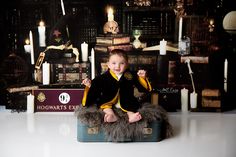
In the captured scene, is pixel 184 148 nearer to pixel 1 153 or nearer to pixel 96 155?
pixel 96 155

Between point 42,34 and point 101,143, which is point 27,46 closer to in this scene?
point 42,34

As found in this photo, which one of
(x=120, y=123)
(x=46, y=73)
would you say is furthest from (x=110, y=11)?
(x=120, y=123)

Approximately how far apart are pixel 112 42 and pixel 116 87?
27.5 inches

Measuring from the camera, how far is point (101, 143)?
204cm

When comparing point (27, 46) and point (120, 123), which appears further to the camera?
point (27, 46)

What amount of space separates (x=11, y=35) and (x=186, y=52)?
119 cm

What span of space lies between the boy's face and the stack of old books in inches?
26.1

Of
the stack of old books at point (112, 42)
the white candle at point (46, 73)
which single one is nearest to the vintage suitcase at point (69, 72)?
the white candle at point (46, 73)

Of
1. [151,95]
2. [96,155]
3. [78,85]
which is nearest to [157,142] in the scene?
[96,155]

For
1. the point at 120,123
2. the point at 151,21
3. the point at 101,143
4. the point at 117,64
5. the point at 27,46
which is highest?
the point at 151,21

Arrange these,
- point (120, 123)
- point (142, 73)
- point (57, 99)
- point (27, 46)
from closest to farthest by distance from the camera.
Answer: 1. point (120, 123)
2. point (142, 73)
3. point (57, 99)
4. point (27, 46)

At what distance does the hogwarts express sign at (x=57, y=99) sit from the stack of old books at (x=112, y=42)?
0.33 meters

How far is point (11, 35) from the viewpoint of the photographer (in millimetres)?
2830

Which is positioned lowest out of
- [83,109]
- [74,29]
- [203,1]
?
[83,109]
